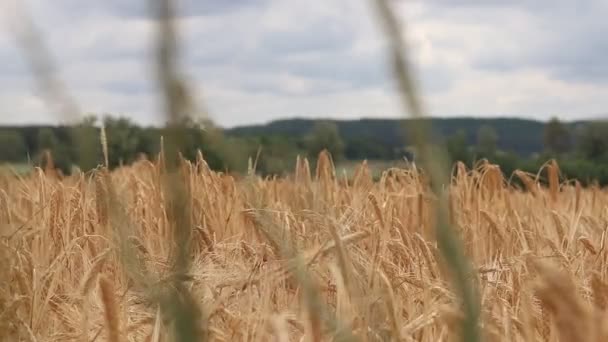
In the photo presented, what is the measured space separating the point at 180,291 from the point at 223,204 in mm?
2477

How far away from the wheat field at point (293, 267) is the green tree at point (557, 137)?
54.7 m

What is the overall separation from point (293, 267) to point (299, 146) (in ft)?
5.46

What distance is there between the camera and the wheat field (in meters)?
1.15

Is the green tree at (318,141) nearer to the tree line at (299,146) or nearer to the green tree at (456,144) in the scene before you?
the tree line at (299,146)

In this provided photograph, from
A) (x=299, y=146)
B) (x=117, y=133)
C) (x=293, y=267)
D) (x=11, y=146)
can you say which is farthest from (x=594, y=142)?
(x=11, y=146)

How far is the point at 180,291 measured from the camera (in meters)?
0.83

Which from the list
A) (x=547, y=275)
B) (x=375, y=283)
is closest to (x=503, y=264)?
(x=375, y=283)

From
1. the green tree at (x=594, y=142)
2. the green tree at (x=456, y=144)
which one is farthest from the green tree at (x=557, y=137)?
the green tree at (x=456, y=144)

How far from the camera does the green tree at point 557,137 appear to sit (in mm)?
56656

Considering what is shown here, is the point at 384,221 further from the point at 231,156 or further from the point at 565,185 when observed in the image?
the point at 565,185

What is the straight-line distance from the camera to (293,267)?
1280 mm

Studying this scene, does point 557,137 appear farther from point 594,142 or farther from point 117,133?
point 117,133

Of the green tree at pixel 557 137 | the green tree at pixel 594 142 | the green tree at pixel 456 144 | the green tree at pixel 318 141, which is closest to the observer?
the green tree at pixel 456 144

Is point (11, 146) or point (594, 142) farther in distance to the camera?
point (594, 142)
